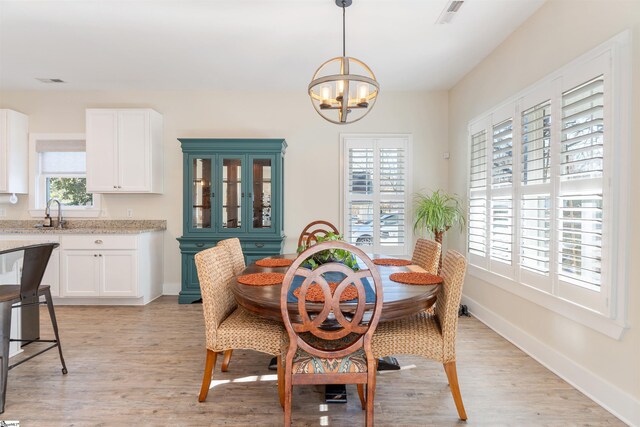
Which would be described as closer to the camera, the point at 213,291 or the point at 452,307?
the point at 452,307

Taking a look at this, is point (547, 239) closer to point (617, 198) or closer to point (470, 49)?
point (617, 198)

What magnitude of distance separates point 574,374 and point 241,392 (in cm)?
218

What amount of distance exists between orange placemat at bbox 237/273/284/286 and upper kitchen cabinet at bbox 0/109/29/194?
413 centimetres

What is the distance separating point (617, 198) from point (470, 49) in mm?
2158

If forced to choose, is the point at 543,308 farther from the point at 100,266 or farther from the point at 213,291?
the point at 100,266

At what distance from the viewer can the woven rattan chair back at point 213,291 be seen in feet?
7.07

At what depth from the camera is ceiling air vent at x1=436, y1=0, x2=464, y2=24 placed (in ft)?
9.07

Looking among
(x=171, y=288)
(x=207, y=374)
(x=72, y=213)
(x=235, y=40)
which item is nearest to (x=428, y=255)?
(x=207, y=374)

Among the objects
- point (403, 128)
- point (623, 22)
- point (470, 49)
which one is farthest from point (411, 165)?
point (623, 22)

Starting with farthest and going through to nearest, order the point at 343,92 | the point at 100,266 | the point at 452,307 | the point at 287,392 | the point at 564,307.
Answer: the point at 100,266
the point at 564,307
the point at 343,92
the point at 452,307
the point at 287,392

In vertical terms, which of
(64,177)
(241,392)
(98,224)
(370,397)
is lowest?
(241,392)

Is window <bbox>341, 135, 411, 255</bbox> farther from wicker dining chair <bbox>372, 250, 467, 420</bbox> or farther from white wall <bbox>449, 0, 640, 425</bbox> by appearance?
wicker dining chair <bbox>372, 250, 467, 420</bbox>

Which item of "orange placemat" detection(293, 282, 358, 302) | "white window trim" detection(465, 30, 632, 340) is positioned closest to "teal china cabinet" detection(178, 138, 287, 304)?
"orange placemat" detection(293, 282, 358, 302)

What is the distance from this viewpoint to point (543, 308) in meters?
2.81
